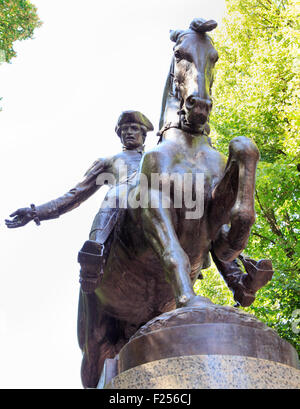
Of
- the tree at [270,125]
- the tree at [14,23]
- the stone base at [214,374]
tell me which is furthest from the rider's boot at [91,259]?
the tree at [14,23]

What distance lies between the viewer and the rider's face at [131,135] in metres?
5.52

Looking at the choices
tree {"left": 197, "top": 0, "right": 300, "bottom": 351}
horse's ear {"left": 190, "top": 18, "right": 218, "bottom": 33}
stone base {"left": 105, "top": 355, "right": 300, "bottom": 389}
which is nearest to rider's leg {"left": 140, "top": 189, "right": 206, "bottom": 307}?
stone base {"left": 105, "top": 355, "right": 300, "bottom": 389}

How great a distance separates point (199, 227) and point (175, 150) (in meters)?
0.60

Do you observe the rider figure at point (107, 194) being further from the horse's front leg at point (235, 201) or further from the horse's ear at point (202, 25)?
the horse's ear at point (202, 25)

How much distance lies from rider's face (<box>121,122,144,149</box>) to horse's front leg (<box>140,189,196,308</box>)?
165 cm

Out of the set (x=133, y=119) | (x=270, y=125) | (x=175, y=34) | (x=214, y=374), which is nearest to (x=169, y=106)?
(x=175, y=34)

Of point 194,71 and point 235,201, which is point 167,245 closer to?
point 235,201

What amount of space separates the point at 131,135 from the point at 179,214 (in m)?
1.73

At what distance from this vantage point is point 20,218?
5.16 meters

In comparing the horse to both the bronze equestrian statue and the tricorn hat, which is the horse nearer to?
the bronze equestrian statue

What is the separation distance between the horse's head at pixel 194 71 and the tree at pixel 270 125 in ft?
22.7

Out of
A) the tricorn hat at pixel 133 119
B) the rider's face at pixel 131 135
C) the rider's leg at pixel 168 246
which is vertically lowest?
the rider's leg at pixel 168 246

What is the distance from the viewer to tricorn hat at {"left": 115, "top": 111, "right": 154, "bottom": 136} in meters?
5.47

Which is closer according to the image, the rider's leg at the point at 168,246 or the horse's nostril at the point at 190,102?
the rider's leg at the point at 168,246
